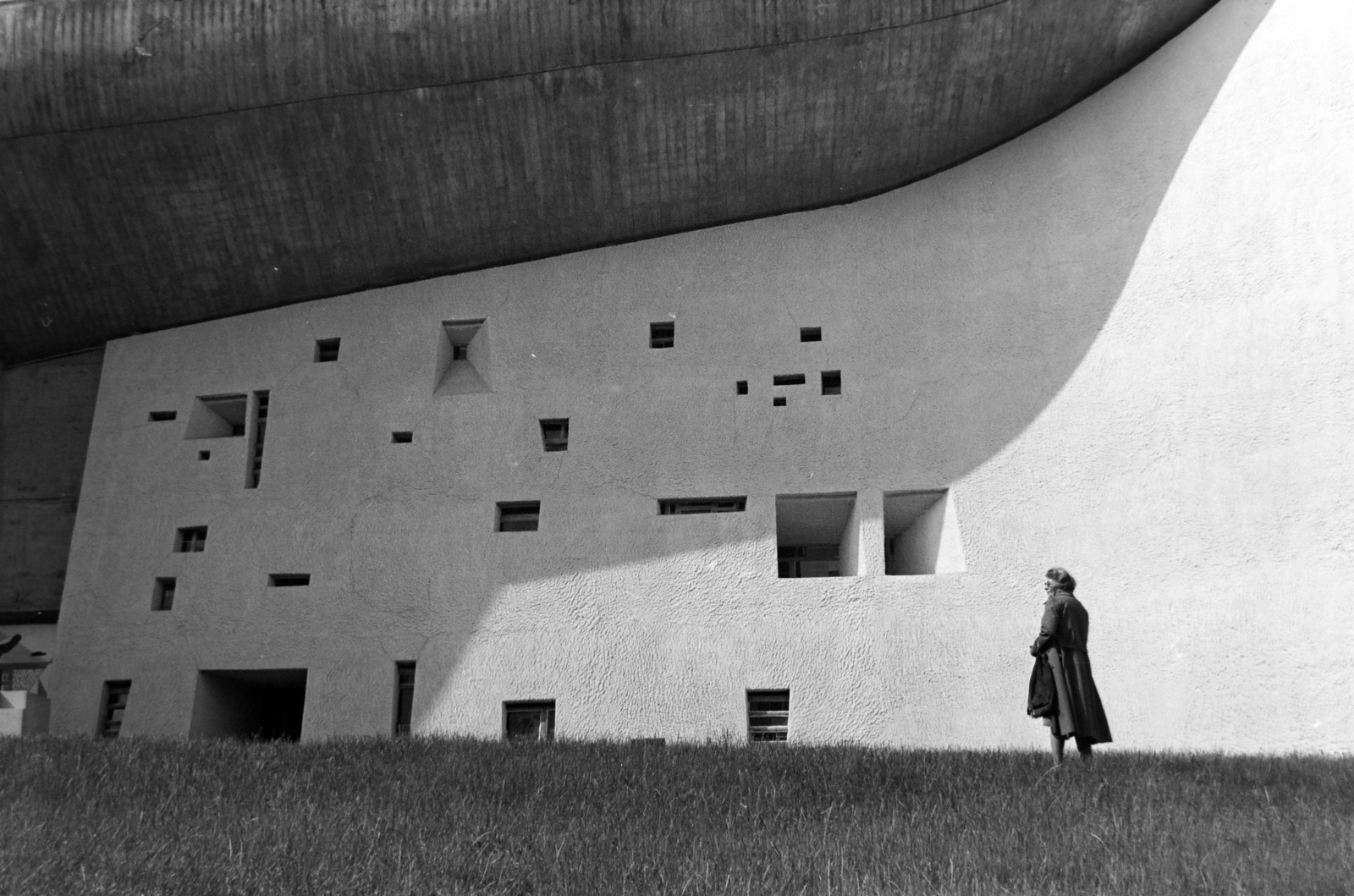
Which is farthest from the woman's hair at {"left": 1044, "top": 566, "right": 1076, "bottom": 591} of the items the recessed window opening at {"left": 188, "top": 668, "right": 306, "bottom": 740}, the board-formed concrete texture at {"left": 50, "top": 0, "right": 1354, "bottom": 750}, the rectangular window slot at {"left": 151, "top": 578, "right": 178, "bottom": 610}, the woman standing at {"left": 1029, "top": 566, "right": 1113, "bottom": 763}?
the rectangular window slot at {"left": 151, "top": 578, "right": 178, "bottom": 610}

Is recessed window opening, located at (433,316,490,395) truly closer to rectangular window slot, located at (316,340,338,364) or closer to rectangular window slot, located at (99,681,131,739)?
rectangular window slot, located at (316,340,338,364)

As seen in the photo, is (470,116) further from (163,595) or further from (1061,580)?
(1061,580)

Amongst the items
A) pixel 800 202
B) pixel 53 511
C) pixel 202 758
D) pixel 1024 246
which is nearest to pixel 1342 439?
pixel 1024 246

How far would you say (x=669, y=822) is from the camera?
6.25 m

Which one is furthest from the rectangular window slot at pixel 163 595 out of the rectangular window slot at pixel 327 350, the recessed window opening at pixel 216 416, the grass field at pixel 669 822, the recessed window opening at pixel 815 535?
the recessed window opening at pixel 815 535

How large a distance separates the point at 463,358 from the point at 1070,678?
887cm

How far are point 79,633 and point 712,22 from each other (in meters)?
9.95

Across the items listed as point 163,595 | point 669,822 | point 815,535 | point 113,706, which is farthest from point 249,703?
point 669,822

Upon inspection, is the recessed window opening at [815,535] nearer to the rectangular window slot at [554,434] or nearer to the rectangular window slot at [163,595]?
the rectangular window slot at [554,434]

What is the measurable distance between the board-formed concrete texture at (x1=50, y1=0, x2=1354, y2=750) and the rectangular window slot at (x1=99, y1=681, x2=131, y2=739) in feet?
0.55

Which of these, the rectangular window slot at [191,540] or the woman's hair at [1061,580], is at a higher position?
the rectangular window slot at [191,540]

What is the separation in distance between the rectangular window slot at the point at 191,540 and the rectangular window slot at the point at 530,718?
4.40 meters

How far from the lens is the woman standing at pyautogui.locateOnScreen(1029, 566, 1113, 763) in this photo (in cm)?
764

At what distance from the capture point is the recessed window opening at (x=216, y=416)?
14.6 metres
